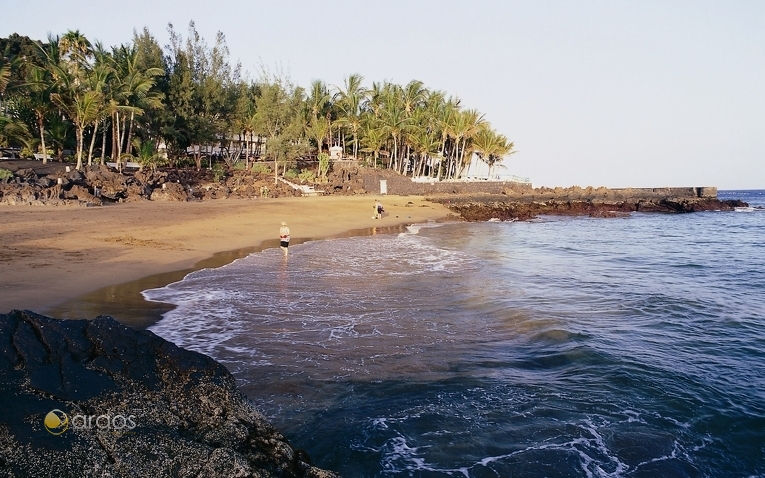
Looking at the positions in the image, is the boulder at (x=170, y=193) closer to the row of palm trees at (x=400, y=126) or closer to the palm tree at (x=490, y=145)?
the row of palm trees at (x=400, y=126)

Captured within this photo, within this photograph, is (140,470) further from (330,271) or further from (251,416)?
(330,271)

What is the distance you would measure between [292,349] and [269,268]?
25.0 ft

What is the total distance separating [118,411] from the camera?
363 centimetres

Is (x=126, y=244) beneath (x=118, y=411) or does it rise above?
beneath

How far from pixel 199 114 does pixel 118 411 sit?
43.4 meters

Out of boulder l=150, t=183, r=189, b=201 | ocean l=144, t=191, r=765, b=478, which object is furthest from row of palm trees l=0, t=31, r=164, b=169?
ocean l=144, t=191, r=765, b=478

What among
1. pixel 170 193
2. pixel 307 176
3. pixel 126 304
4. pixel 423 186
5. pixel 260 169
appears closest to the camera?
pixel 126 304

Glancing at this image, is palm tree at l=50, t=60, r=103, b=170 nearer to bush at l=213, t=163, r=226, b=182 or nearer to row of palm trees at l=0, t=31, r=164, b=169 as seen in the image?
row of palm trees at l=0, t=31, r=164, b=169

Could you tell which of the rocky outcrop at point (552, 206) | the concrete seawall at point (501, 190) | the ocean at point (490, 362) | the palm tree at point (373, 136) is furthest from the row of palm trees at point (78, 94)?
the rocky outcrop at point (552, 206)

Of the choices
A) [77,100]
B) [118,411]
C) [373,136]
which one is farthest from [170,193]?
[118,411]

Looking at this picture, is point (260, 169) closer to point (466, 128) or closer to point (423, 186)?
point (423, 186)

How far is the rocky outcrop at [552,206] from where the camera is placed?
4283 cm

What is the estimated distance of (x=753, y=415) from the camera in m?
6.32

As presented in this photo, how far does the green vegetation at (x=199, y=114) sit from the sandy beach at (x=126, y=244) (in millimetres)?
11120
